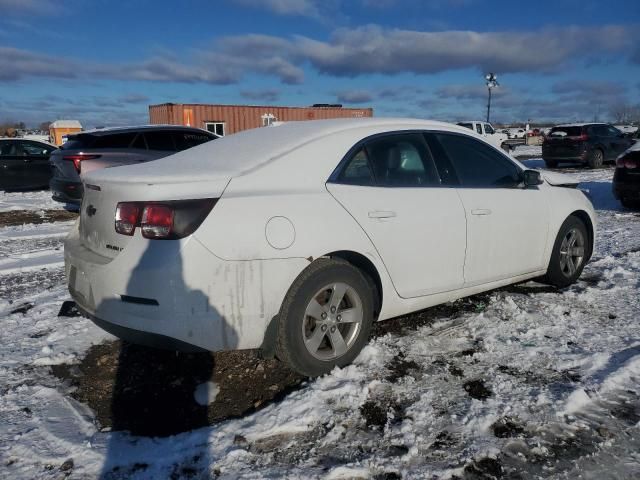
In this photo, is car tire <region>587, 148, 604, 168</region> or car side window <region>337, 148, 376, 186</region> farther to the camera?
car tire <region>587, 148, 604, 168</region>

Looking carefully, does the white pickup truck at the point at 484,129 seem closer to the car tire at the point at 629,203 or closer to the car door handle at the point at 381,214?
the car tire at the point at 629,203

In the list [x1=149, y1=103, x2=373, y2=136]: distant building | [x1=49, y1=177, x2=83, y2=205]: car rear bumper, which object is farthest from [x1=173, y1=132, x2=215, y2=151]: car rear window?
[x1=149, y1=103, x2=373, y2=136]: distant building

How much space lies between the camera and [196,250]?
268 centimetres

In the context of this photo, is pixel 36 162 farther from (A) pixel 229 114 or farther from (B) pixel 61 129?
(B) pixel 61 129

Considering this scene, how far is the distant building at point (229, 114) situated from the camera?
25469mm

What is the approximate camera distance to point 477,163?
165 inches

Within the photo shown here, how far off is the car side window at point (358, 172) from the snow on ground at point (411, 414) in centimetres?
116

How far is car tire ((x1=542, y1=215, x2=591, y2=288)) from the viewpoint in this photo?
4.79m

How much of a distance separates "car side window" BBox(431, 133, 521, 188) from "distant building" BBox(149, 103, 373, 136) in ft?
68.6

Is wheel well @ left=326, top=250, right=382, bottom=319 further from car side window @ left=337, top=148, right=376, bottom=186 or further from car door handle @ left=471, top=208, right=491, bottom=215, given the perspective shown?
car door handle @ left=471, top=208, right=491, bottom=215

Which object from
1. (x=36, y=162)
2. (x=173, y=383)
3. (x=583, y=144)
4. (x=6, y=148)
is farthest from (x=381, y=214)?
(x=583, y=144)

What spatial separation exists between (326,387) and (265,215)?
3.56ft

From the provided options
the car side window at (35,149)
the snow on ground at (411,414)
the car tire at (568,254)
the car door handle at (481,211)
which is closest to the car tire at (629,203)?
the car tire at (568,254)

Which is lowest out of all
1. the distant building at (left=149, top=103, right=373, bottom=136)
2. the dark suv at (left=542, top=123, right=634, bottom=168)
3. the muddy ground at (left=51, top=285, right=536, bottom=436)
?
the muddy ground at (left=51, top=285, right=536, bottom=436)
